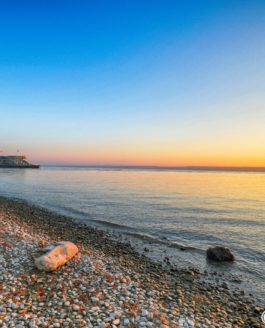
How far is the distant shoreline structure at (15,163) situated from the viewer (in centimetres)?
17475

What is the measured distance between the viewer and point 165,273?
10547 millimetres

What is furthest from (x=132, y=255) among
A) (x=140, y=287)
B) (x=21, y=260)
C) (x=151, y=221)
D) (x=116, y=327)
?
(x=151, y=221)

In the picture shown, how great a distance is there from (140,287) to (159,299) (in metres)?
0.94

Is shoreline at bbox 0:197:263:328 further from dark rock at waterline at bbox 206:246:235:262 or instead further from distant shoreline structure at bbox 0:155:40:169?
distant shoreline structure at bbox 0:155:40:169

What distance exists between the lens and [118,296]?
7418mm

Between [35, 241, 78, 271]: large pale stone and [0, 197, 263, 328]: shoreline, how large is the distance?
0.25 m

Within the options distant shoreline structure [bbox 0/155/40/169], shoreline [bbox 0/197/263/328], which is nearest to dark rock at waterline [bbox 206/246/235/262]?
shoreline [bbox 0/197/263/328]

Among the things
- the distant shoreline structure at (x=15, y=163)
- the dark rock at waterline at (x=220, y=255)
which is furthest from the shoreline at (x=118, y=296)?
the distant shoreline structure at (x=15, y=163)

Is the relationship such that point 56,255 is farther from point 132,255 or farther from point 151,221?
point 151,221

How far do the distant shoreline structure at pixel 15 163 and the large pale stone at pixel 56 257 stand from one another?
592ft

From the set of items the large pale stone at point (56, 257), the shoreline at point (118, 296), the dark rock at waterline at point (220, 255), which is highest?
the large pale stone at point (56, 257)

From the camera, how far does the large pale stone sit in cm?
862

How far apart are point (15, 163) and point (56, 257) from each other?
635ft

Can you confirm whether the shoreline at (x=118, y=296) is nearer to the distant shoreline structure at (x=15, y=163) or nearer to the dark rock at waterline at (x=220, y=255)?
the dark rock at waterline at (x=220, y=255)
